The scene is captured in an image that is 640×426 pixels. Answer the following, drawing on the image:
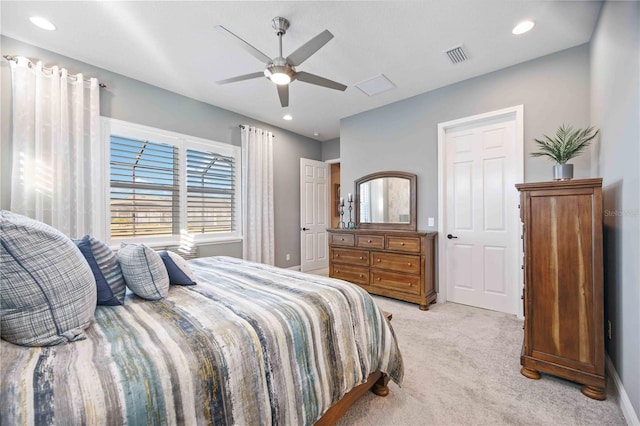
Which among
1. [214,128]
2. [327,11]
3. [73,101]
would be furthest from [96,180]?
[327,11]

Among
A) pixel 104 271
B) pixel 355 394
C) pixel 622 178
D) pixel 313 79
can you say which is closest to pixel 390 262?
pixel 355 394

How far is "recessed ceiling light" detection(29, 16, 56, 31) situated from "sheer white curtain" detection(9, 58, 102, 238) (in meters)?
0.43

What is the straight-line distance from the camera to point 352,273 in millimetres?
3848

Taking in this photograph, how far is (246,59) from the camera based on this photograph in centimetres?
286

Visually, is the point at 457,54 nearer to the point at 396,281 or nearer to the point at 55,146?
the point at 396,281

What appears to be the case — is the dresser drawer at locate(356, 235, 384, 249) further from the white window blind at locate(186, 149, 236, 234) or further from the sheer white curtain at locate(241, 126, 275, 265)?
the white window blind at locate(186, 149, 236, 234)

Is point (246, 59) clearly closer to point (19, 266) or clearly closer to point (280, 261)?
point (19, 266)

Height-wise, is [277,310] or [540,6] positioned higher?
[540,6]

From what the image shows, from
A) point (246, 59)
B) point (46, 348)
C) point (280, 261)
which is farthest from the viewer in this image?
point (280, 261)

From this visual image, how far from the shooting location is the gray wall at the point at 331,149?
573cm

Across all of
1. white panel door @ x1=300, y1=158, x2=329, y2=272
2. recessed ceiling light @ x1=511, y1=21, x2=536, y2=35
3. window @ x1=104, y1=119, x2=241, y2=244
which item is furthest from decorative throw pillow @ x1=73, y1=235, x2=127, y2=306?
white panel door @ x1=300, y1=158, x2=329, y2=272

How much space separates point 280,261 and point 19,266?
4.26 metres

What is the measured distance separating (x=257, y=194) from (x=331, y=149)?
2124mm

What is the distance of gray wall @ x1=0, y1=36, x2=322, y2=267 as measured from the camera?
2537 millimetres
